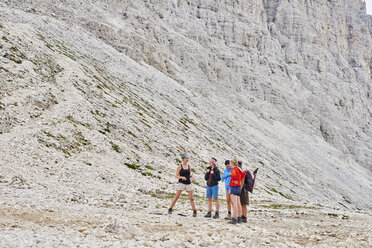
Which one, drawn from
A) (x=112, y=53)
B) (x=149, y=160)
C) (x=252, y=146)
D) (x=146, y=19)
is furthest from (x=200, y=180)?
(x=146, y=19)

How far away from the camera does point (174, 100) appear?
67.1 m

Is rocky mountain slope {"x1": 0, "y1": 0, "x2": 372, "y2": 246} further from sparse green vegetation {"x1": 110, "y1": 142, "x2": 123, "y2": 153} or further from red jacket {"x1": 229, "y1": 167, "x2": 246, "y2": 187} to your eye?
red jacket {"x1": 229, "y1": 167, "x2": 246, "y2": 187}

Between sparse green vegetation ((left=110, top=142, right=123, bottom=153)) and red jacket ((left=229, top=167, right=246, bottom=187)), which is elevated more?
red jacket ((left=229, top=167, right=246, bottom=187))

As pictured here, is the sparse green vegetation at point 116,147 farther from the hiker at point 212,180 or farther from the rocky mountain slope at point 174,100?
the hiker at point 212,180

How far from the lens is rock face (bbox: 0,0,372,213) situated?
92.1ft

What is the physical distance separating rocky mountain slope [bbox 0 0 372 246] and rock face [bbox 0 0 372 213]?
270 millimetres

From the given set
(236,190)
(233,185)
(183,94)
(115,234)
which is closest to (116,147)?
(233,185)

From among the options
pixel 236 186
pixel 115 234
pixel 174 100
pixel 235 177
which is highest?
pixel 235 177

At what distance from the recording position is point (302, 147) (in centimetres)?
8750

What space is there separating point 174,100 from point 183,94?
824cm

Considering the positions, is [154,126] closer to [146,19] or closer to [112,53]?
[112,53]

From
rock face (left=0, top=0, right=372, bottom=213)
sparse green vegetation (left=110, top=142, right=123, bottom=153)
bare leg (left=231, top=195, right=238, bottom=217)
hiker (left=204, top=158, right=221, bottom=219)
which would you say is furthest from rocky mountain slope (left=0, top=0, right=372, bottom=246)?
bare leg (left=231, top=195, right=238, bottom=217)

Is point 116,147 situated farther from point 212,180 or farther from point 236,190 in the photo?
point 236,190

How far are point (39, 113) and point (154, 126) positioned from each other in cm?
1800
